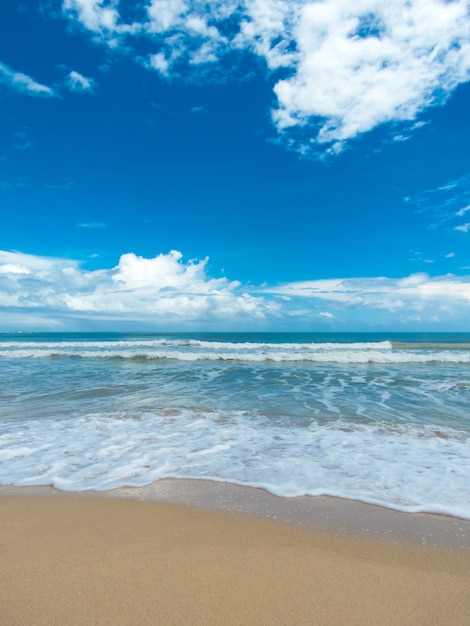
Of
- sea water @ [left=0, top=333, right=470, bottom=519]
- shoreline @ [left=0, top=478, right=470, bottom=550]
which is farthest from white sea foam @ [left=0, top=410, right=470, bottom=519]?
shoreline @ [left=0, top=478, right=470, bottom=550]

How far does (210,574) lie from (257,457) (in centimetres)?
284

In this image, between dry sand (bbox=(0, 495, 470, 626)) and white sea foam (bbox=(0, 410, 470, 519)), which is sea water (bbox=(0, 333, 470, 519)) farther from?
dry sand (bbox=(0, 495, 470, 626))

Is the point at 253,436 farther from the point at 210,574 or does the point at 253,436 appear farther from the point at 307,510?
the point at 210,574

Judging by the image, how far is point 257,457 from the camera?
5398mm

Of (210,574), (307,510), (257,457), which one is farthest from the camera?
(257,457)

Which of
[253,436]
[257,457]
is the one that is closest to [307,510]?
[257,457]

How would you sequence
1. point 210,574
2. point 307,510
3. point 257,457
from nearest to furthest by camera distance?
point 210,574
point 307,510
point 257,457

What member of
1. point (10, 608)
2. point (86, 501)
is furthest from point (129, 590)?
point (86, 501)

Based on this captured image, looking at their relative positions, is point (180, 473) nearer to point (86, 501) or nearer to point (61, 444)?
point (86, 501)

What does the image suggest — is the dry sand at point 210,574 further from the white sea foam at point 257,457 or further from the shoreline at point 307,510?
the white sea foam at point 257,457

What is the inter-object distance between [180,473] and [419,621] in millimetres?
3122

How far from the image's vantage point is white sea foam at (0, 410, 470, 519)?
4.28m

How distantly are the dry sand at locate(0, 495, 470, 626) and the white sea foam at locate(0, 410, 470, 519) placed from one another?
0.95 meters

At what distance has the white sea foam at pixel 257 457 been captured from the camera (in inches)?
169
